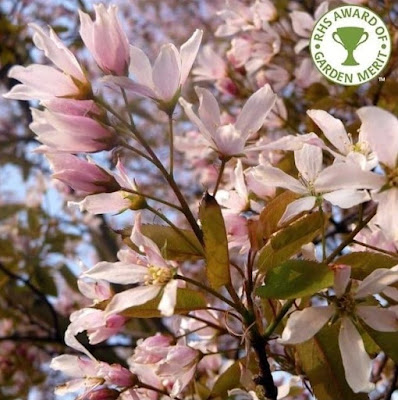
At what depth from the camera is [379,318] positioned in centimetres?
65

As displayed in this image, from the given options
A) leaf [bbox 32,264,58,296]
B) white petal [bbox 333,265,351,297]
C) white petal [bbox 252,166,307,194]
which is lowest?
leaf [bbox 32,264,58,296]

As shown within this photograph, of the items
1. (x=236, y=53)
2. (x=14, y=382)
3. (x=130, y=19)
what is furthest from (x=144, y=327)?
(x=130, y=19)

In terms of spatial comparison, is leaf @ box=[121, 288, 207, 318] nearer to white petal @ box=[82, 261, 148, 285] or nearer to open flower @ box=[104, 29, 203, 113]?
white petal @ box=[82, 261, 148, 285]

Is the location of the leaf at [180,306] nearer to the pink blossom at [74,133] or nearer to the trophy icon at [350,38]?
the pink blossom at [74,133]

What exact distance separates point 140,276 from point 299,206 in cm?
17

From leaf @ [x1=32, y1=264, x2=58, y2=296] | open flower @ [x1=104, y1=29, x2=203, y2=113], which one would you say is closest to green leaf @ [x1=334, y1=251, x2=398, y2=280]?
open flower @ [x1=104, y1=29, x2=203, y2=113]

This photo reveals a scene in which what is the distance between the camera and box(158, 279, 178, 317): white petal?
1.94 ft

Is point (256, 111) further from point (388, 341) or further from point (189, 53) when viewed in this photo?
point (388, 341)

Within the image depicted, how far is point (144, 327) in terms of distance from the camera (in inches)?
82.0

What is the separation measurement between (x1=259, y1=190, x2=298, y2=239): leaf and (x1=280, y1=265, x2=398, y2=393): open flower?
10cm

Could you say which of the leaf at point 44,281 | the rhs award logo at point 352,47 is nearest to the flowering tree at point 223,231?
the rhs award logo at point 352,47

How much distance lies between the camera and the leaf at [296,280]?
610mm

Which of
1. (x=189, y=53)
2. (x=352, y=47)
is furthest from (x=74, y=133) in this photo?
(x=352, y=47)

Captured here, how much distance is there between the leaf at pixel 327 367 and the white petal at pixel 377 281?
0.22ft
